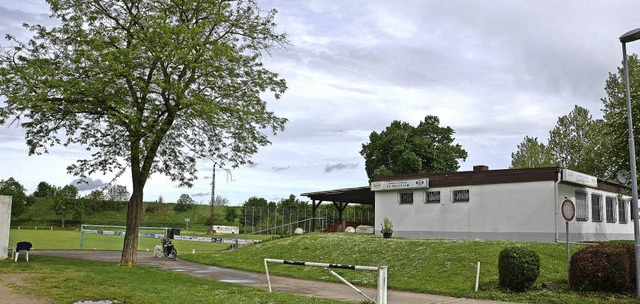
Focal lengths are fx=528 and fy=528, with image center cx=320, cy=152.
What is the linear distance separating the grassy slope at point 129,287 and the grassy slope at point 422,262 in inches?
194

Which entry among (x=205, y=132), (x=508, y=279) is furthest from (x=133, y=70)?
(x=508, y=279)

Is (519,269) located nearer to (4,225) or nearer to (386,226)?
(386,226)

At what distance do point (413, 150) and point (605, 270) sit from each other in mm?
→ 45964

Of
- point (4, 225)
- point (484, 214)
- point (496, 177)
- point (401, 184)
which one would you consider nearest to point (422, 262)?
point (484, 214)

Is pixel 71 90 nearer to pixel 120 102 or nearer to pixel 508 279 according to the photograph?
pixel 120 102

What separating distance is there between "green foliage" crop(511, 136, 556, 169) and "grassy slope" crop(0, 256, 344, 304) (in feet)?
133

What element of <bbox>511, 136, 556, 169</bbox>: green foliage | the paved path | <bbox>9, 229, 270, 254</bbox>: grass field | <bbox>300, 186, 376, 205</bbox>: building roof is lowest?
<bbox>9, 229, 270, 254</bbox>: grass field

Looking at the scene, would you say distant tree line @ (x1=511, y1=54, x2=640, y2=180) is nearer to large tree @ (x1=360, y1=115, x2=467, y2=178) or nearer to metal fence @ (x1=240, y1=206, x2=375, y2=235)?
large tree @ (x1=360, y1=115, x2=467, y2=178)

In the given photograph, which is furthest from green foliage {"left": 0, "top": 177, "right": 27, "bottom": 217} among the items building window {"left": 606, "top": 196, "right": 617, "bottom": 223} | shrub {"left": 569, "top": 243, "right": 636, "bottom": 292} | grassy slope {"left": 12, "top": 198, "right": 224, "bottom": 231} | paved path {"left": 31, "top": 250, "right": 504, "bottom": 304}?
shrub {"left": 569, "top": 243, "right": 636, "bottom": 292}

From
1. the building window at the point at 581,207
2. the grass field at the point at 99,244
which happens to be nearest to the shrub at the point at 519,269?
the building window at the point at 581,207

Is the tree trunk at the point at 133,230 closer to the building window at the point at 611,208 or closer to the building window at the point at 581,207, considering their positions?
the building window at the point at 581,207

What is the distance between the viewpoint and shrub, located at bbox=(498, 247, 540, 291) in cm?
1503

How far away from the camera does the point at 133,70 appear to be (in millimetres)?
20891

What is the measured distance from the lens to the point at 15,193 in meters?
85.6
